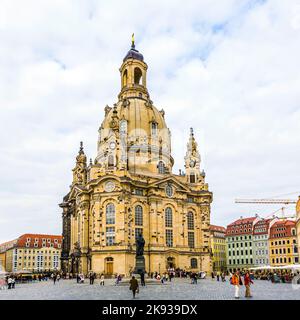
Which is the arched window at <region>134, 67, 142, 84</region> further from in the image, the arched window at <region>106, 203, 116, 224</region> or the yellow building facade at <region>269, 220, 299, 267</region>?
the yellow building facade at <region>269, 220, 299, 267</region>

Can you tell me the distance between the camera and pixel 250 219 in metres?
111

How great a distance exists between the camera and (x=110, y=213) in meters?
67.2

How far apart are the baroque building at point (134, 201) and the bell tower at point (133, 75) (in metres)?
0.26

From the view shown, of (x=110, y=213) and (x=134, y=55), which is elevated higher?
(x=134, y=55)

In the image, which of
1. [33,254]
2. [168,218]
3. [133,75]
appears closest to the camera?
[168,218]

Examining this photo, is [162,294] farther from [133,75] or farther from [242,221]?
Result: [242,221]

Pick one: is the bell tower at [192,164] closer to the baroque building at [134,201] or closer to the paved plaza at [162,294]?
the baroque building at [134,201]

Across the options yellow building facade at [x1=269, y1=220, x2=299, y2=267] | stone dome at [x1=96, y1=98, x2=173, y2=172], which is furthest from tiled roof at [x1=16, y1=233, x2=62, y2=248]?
yellow building facade at [x1=269, y1=220, x2=299, y2=267]

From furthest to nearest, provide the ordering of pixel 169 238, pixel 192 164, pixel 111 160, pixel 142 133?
pixel 192 164
pixel 142 133
pixel 111 160
pixel 169 238

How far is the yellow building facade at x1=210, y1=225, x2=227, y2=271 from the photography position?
117250mm

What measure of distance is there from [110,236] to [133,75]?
1586 inches

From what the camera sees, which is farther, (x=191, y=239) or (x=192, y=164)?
(x=192, y=164)

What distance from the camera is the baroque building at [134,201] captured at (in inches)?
2611

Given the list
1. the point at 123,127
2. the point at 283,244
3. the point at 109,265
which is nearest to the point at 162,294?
the point at 109,265
